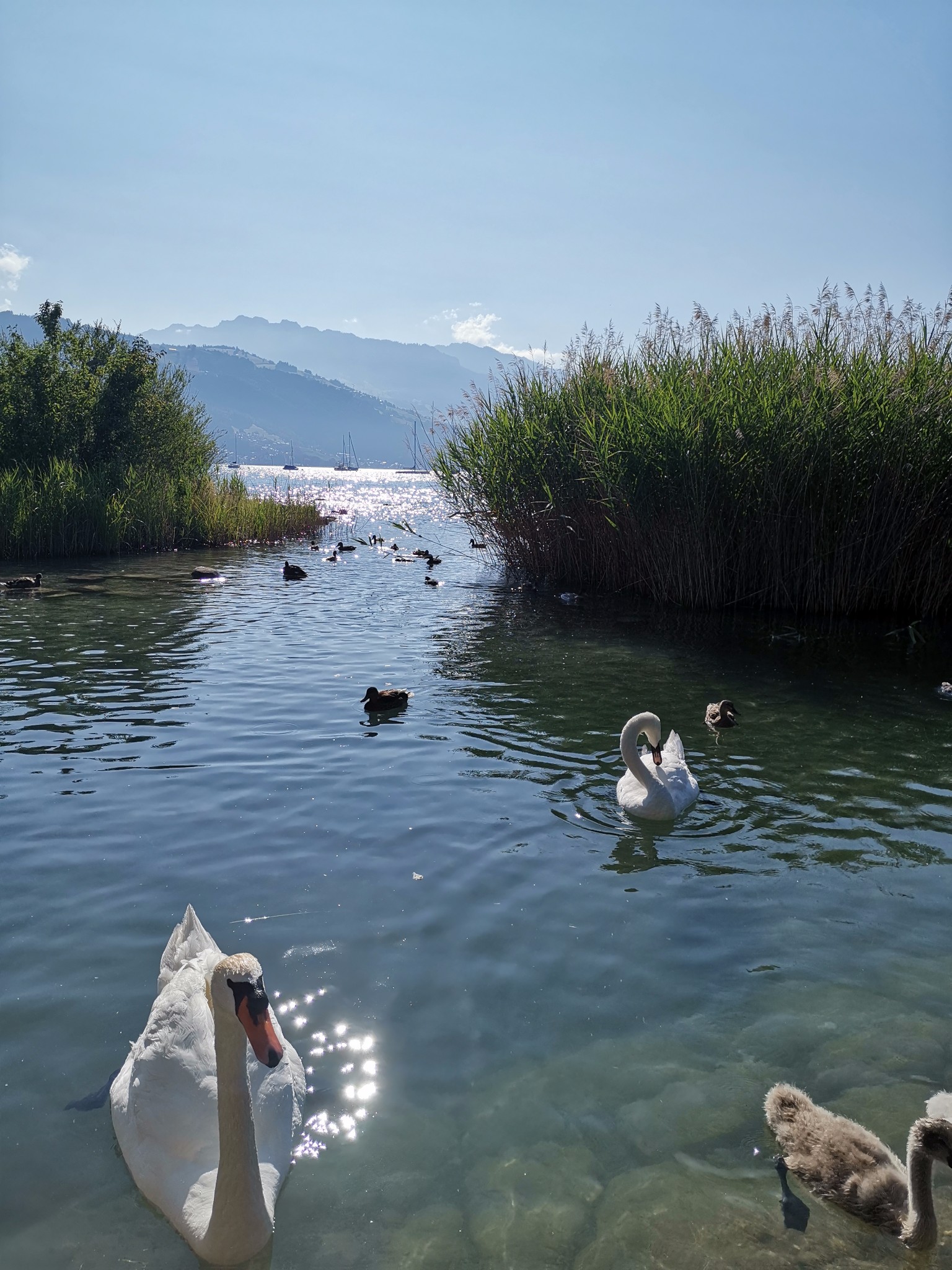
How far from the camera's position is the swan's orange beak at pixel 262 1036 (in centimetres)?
288

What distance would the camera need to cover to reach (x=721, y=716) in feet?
31.2

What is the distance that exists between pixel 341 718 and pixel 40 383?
24913 millimetres

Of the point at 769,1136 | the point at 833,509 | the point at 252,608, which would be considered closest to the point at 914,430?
the point at 833,509

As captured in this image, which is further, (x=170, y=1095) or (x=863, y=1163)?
(x=170, y=1095)

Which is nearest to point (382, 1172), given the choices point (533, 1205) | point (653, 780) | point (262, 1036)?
point (533, 1205)

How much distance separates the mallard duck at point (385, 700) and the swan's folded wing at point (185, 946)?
549 centimetres

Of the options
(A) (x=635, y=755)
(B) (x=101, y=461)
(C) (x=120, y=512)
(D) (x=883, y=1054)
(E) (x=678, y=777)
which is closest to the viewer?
(D) (x=883, y=1054)

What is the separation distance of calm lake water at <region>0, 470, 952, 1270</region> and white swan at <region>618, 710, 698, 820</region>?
0.17m

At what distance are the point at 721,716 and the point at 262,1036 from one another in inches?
289

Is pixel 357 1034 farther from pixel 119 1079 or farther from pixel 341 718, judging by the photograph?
pixel 341 718

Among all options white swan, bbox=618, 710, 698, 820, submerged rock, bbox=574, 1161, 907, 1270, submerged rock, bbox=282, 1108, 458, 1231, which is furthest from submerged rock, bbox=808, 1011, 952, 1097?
white swan, bbox=618, 710, 698, 820

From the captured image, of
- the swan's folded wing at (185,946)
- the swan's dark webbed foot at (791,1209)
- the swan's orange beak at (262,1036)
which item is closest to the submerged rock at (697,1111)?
the swan's dark webbed foot at (791,1209)

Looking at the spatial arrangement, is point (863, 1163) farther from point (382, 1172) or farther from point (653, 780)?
point (653, 780)

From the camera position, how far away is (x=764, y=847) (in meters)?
6.59
